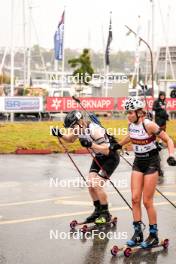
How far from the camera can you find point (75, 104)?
30266 millimetres

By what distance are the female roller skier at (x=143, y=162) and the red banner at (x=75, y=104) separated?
22.2m

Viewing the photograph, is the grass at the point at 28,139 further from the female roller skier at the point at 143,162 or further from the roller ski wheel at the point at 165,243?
the roller ski wheel at the point at 165,243

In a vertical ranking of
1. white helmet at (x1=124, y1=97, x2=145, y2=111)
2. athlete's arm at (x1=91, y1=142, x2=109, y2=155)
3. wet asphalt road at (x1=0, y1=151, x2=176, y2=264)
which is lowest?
wet asphalt road at (x1=0, y1=151, x2=176, y2=264)

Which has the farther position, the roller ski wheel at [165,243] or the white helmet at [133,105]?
the roller ski wheel at [165,243]

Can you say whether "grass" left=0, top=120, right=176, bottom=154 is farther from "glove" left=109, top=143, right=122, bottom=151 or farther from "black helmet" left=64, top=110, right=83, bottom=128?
"glove" left=109, top=143, right=122, bottom=151

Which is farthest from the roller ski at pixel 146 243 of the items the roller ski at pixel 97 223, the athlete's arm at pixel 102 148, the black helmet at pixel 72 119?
the black helmet at pixel 72 119

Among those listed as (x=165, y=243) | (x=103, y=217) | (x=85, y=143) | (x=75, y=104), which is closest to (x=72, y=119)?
(x=85, y=143)

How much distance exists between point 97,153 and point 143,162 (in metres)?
1.21

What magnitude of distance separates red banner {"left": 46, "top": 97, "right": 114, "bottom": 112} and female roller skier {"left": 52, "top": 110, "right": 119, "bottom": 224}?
69.2ft

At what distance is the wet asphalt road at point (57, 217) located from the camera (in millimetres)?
7242

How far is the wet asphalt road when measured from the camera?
7.24 m

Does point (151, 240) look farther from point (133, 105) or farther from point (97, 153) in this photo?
point (133, 105)

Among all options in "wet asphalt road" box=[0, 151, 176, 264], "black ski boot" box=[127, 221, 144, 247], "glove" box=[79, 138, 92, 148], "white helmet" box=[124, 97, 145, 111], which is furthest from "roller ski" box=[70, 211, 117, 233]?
"white helmet" box=[124, 97, 145, 111]

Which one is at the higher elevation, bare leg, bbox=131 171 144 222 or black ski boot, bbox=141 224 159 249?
bare leg, bbox=131 171 144 222
